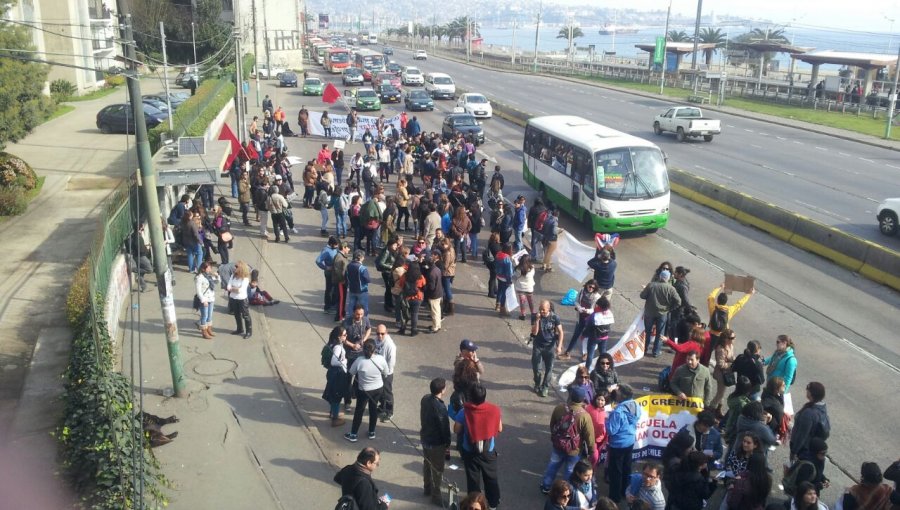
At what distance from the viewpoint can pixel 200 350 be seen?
45.5 feet

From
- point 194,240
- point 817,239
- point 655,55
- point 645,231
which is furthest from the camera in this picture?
point 655,55

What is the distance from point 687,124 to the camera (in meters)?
38.2

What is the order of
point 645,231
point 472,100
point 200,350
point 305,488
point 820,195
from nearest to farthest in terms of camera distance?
point 305,488, point 200,350, point 645,231, point 820,195, point 472,100

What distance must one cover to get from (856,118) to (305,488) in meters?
49.0

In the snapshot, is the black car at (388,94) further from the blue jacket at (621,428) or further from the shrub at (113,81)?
the blue jacket at (621,428)

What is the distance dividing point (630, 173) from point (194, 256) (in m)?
11.1

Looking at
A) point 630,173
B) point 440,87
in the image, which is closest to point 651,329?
point 630,173

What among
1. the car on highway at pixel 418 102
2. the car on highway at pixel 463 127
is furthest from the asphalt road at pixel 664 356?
the car on highway at pixel 418 102

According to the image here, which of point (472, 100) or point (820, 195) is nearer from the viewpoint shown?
point (820, 195)

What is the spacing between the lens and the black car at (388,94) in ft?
169

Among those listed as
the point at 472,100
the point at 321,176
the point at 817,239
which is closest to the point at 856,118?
the point at 472,100

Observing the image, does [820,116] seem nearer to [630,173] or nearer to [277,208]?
[630,173]

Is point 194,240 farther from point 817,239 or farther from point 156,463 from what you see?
point 817,239

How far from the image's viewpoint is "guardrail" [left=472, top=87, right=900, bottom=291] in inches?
683
